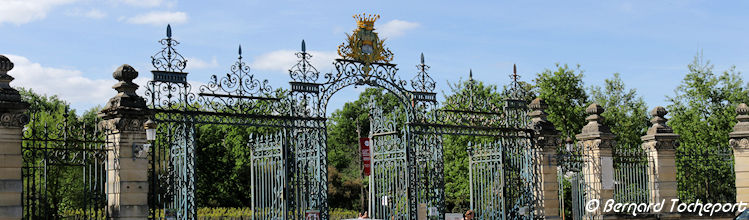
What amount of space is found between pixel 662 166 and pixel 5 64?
16.2 metres

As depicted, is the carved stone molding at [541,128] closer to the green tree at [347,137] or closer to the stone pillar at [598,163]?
the stone pillar at [598,163]

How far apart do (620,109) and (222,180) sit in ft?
66.1

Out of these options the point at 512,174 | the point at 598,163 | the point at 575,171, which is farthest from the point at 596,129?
the point at 512,174

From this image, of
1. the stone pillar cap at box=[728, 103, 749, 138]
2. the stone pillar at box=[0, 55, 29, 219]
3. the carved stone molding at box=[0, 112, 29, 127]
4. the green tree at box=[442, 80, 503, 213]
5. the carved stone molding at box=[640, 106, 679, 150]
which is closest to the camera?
the stone pillar at box=[0, 55, 29, 219]

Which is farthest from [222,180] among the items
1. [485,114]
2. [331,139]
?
[485,114]

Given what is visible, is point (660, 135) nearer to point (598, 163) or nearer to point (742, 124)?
point (598, 163)

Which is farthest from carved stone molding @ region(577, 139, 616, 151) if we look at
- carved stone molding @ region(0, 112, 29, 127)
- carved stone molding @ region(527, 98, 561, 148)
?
carved stone molding @ region(0, 112, 29, 127)

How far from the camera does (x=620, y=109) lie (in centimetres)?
3856

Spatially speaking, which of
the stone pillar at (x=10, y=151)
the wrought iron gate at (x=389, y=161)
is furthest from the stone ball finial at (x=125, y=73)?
the wrought iron gate at (x=389, y=161)

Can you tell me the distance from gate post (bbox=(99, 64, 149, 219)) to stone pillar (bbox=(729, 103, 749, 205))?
53.4ft

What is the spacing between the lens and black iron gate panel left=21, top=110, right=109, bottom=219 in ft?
41.6

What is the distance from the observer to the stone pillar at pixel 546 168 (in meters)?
18.5

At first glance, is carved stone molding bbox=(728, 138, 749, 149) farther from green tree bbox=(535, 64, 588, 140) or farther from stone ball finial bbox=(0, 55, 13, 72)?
stone ball finial bbox=(0, 55, 13, 72)

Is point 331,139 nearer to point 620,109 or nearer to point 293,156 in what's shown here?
point 620,109
